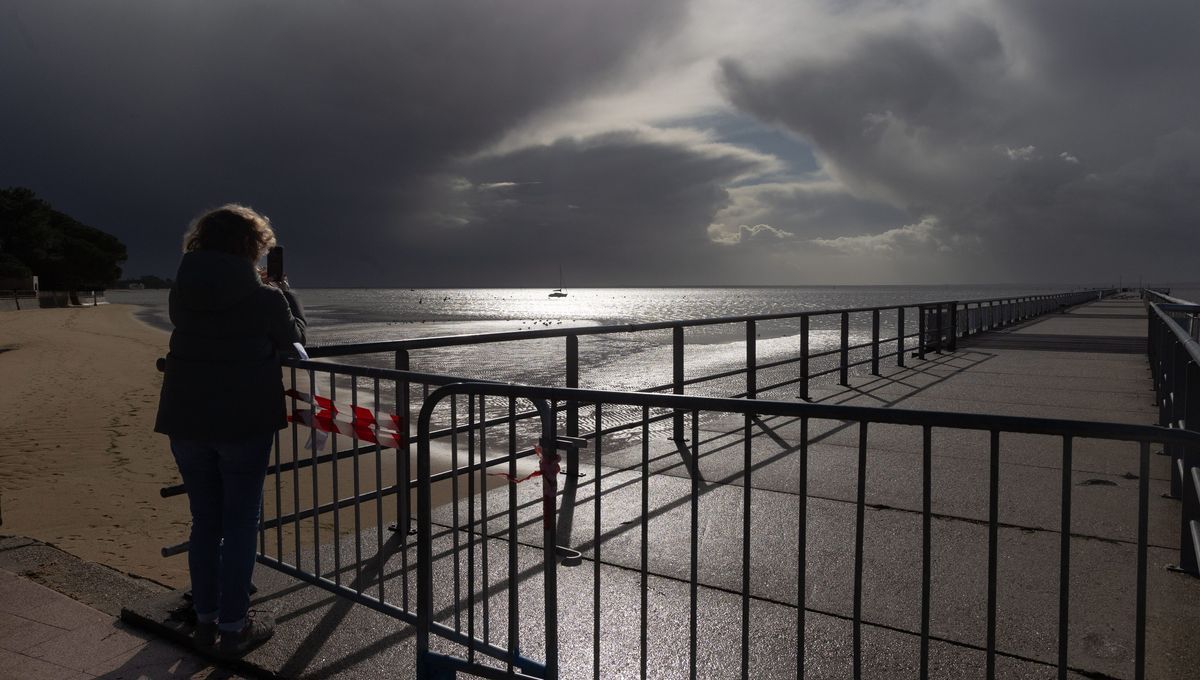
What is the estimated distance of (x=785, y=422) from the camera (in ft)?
29.5

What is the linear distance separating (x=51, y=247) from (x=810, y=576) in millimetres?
106041

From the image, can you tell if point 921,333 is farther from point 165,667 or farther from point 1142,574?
point 165,667

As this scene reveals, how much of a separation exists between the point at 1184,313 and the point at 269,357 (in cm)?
1188

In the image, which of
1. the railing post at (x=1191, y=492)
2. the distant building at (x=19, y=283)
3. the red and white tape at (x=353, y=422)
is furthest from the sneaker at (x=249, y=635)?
the distant building at (x=19, y=283)

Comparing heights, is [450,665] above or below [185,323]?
below

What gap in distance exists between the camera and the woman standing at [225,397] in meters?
3.20

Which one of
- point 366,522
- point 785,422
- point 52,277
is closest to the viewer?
point 366,522

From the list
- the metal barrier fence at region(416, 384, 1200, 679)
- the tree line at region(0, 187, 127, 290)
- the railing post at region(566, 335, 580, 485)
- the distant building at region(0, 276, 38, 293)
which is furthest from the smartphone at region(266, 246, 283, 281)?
the tree line at region(0, 187, 127, 290)

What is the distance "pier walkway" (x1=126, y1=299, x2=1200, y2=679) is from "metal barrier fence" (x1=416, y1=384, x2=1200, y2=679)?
0.02 metres

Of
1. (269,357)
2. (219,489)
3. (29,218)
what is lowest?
(219,489)

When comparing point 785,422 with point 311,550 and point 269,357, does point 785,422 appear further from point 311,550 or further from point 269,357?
point 269,357

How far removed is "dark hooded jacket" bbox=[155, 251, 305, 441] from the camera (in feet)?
10.4

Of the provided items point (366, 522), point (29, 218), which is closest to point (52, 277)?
point (29, 218)

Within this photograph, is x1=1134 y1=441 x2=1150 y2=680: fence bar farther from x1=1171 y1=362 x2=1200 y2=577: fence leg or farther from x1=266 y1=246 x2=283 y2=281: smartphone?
x1=266 y1=246 x2=283 y2=281: smartphone
